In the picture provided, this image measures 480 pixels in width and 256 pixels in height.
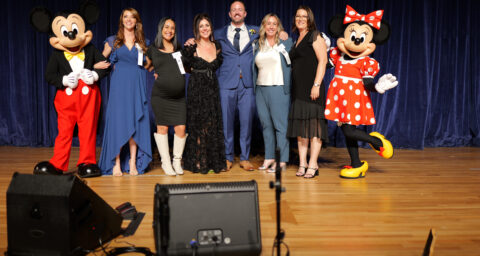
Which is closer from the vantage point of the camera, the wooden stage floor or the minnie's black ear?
the wooden stage floor

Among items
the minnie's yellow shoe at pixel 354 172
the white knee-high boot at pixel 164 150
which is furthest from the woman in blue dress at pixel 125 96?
the minnie's yellow shoe at pixel 354 172

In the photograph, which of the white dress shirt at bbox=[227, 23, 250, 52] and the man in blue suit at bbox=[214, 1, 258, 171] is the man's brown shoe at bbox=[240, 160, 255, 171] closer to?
the man in blue suit at bbox=[214, 1, 258, 171]

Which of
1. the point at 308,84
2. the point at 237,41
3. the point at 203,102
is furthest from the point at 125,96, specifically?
the point at 308,84

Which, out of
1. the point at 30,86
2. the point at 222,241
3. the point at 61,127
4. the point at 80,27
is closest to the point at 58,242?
the point at 222,241

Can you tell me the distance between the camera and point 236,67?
4.21m

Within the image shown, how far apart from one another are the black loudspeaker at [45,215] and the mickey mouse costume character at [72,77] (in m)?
1.86

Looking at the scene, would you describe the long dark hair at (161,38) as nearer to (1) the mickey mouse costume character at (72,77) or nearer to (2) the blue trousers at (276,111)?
(1) the mickey mouse costume character at (72,77)

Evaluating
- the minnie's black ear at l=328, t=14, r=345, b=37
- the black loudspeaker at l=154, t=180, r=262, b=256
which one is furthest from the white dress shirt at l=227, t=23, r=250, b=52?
the black loudspeaker at l=154, t=180, r=262, b=256

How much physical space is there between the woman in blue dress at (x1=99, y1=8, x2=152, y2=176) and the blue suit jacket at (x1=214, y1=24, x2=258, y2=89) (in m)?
0.75

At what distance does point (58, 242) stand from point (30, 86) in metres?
4.57

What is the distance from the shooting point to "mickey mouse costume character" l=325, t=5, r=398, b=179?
12.5 feet

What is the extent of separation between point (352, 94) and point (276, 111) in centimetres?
73

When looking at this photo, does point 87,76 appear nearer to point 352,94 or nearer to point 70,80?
point 70,80

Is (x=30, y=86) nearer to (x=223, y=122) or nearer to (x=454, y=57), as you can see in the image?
(x=223, y=122)
